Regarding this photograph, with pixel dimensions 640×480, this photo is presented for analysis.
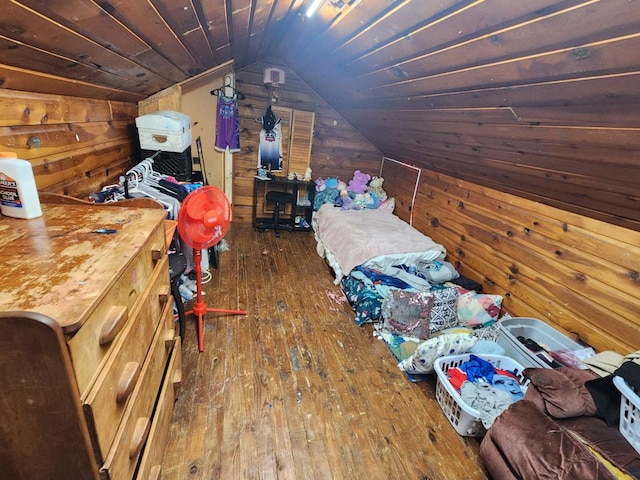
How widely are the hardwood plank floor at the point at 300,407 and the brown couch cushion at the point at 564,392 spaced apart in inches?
20.1

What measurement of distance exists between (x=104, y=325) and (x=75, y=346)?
0.11m

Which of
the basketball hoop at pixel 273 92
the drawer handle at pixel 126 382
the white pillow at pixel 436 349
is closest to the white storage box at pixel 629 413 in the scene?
the white pillow at pixel 436 349

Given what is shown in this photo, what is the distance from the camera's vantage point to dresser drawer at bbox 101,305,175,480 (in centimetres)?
79

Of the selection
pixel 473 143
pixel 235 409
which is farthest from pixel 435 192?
pixel 235 409

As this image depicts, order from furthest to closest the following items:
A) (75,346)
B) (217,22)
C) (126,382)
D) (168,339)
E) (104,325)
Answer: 1. (217,22)
2. (168,339)
3. (126,382)
4. (104,325)
5. (75,346)

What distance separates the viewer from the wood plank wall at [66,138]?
3.96 ft

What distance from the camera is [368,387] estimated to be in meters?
1.92

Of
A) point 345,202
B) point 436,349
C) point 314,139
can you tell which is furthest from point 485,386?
point 314,139

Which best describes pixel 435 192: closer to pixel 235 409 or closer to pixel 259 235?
pixel 259 235

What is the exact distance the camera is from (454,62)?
1.45 metres

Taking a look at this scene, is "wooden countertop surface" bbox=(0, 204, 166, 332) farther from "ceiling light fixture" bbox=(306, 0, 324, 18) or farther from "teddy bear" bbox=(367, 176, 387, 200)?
"teddy bear" bbox=(367, 176, 387, 200)

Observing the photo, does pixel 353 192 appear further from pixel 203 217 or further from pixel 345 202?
pixel 203 217

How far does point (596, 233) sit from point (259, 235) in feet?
10.8

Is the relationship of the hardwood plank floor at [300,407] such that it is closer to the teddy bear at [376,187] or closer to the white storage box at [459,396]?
the white storage box at [459,396]
